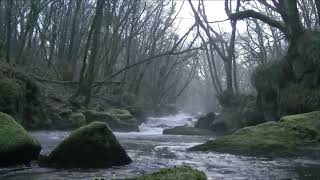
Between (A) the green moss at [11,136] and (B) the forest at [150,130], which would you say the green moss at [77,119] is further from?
(A) the green moss at [11,136]

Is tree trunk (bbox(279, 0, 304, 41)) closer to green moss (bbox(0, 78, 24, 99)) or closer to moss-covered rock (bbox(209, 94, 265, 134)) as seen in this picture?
moss-covered rock (bbox(209, 94, 265, 134))

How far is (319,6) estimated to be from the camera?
15.8 metres

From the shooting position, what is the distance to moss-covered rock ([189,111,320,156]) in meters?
9.30

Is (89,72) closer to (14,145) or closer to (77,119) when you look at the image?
(77,119)

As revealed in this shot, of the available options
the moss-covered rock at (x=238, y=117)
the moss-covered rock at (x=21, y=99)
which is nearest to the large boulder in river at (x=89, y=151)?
the moss-covered rock at (x=21, y=99)

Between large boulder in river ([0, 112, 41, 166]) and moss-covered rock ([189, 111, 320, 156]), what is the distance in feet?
12.9

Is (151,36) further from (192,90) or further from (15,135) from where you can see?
(192,90)

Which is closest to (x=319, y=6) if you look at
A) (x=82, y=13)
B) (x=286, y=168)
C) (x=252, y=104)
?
(x=252, y=104)

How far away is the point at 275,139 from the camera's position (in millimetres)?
9688

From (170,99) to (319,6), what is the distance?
33373mm

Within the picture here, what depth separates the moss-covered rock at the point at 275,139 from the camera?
30.5 ft

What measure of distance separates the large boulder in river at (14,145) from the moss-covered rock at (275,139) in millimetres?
3933

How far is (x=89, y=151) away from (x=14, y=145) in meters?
1.22

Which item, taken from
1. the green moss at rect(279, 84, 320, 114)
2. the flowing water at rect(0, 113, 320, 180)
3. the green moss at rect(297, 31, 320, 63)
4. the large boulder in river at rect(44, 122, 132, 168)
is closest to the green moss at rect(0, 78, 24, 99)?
the flowing water at rect(0, 113, 320, 180)
